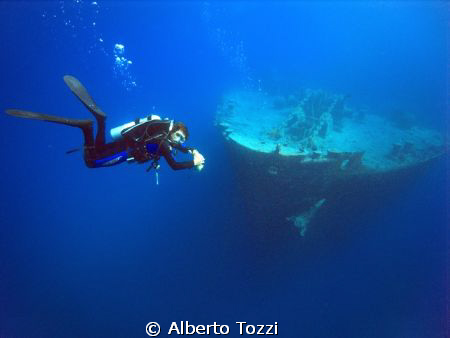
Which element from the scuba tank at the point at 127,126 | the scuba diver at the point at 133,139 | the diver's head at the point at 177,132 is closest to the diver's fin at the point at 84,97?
the scuba diver at the point at 133,139

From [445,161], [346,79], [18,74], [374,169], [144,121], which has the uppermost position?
[346,79]

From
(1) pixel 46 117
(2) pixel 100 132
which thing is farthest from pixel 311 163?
(1) pixel 46 117

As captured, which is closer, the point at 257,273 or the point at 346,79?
the point at 257,273

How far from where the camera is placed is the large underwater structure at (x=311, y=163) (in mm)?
8766

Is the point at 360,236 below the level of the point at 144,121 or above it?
above

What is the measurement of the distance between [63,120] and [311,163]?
6640 millimetres

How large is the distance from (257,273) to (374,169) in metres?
5.76

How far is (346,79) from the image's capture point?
37.8m

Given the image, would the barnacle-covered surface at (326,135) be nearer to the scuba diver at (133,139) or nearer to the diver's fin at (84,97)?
the scuba diver at (133,139)

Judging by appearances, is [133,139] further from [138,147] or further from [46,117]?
[46,117]

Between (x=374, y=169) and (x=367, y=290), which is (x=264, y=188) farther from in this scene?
(x=367, y=290)

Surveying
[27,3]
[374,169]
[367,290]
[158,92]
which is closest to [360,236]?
[367,290]

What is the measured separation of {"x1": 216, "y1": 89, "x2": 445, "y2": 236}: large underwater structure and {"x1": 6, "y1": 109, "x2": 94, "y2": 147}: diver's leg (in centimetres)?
509

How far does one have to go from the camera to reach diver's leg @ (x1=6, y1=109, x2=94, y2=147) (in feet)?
12.2
